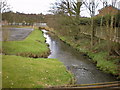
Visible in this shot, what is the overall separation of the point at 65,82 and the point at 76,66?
16.5 feet

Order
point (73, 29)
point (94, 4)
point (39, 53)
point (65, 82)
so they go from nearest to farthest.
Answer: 1. point (65, 82)
2. point (39, 53)
3. point (94, 4)
4. point (73, 29)

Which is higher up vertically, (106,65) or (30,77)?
(30,77)

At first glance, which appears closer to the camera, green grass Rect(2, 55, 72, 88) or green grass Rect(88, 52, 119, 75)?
green grass Rect(2, 55, 72, 88)

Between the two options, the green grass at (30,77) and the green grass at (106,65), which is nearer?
the green grass at (30,77)

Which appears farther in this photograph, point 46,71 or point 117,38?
point 117,38

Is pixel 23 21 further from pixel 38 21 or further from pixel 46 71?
pixel 46 71

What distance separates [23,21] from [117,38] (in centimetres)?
7194

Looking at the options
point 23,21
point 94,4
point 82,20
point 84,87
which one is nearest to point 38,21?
point 23,21

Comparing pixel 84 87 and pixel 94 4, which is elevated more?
pixel 94 4

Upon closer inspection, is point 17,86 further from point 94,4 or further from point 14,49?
point 94,4

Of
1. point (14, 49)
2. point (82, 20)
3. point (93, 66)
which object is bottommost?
point (93, 66)

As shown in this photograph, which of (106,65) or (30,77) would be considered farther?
(106,65)

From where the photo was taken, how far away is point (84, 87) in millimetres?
8688

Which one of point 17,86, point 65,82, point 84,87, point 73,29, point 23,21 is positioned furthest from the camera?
point 23,21
